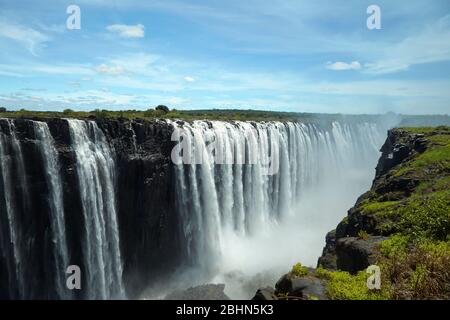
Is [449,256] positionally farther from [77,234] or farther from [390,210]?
[77,234]

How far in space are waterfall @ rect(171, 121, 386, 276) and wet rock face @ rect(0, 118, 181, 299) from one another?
5.61 ft

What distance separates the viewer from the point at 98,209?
92.6ft

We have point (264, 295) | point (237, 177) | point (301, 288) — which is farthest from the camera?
point (237, 177)

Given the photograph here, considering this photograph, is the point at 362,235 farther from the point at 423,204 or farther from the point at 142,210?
the point at 142,210

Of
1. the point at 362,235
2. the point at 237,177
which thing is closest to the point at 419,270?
the point at 362,235

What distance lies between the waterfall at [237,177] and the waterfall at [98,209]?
712 centimetres

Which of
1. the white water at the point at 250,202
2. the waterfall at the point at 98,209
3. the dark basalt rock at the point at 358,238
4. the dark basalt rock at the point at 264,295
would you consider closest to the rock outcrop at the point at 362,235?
the dark basalt rock at the point at 358,238

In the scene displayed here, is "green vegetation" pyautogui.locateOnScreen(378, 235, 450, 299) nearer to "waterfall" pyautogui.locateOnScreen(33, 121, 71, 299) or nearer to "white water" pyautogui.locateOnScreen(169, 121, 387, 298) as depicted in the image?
"white water" pyautogui.locateOnScreen(169, 121, 387, 298)

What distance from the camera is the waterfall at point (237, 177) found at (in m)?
35.7

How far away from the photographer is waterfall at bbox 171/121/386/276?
3572cm

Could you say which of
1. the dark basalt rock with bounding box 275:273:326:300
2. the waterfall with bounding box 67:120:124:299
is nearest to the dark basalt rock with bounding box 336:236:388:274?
the dark basalt rock with bounding box 275:273:326:300

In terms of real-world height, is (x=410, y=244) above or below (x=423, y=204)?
below

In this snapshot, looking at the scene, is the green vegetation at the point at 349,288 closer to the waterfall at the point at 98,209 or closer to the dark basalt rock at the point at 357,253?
the dark basalt rock at the point at 357,253

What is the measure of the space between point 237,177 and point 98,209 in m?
17.3
